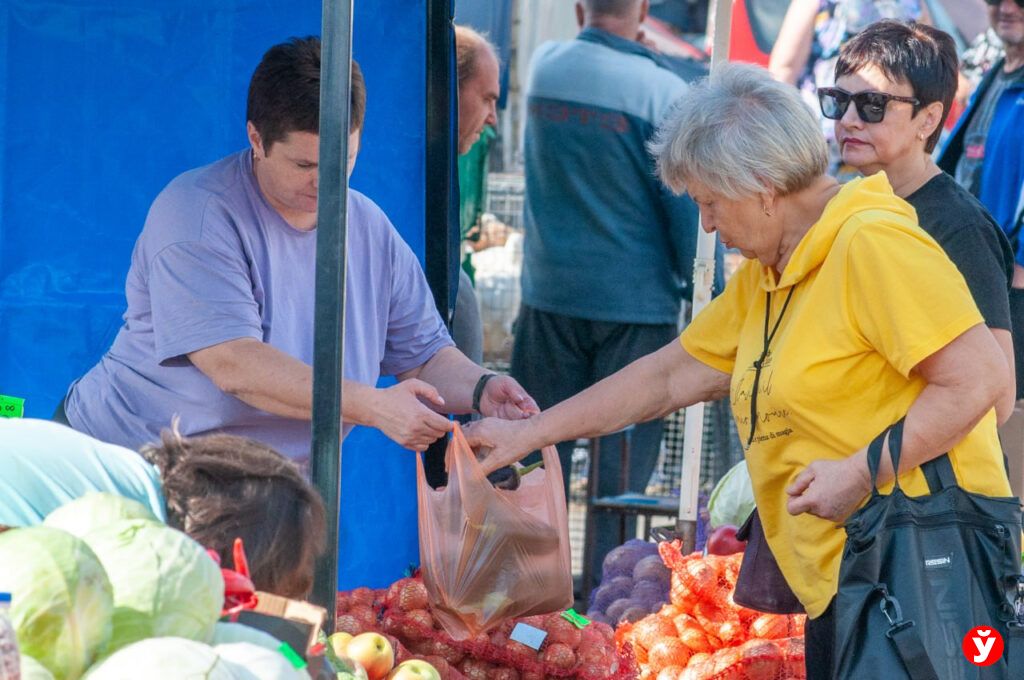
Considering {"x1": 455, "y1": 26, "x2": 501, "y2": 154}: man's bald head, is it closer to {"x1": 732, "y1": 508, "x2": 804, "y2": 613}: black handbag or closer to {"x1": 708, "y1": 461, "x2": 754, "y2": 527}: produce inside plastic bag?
{"x1": 708, "y1": 461, "x2": 754, "y2": 527}: produce inside plastic bag

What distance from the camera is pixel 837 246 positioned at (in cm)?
235

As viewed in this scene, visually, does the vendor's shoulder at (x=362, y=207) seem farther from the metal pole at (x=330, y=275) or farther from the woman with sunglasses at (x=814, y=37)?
the woman with sunglasses at (x=814, y=37)

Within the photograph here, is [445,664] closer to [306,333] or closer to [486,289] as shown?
[306,333]

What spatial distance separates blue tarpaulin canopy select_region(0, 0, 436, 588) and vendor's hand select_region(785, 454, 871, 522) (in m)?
1.70

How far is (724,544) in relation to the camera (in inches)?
157

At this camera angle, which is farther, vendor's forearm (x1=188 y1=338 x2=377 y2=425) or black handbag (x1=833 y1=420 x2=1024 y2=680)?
vendor's forearm (x1=188 y1=338 x2=377 y2=425)

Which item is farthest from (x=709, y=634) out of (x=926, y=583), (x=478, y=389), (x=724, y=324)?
(x=926, y=583)

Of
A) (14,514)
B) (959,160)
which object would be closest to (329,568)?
(14,514)

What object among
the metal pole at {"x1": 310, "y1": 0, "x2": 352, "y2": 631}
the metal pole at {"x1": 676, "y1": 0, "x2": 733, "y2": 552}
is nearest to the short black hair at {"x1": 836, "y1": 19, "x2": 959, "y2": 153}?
the metal pole at {"x1": 676, "y1": 0, "x2": 733, "y2": 552}

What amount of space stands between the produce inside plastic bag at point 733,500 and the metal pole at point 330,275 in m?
2.19

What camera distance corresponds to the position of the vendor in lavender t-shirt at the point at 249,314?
9.26 ft

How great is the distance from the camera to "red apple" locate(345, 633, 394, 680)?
2582 millimetres

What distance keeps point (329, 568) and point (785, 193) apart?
42.1 inches

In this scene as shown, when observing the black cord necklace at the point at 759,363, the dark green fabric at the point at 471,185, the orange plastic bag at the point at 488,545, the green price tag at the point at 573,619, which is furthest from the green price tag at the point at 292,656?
the dark green fabric at the point at 471,185
